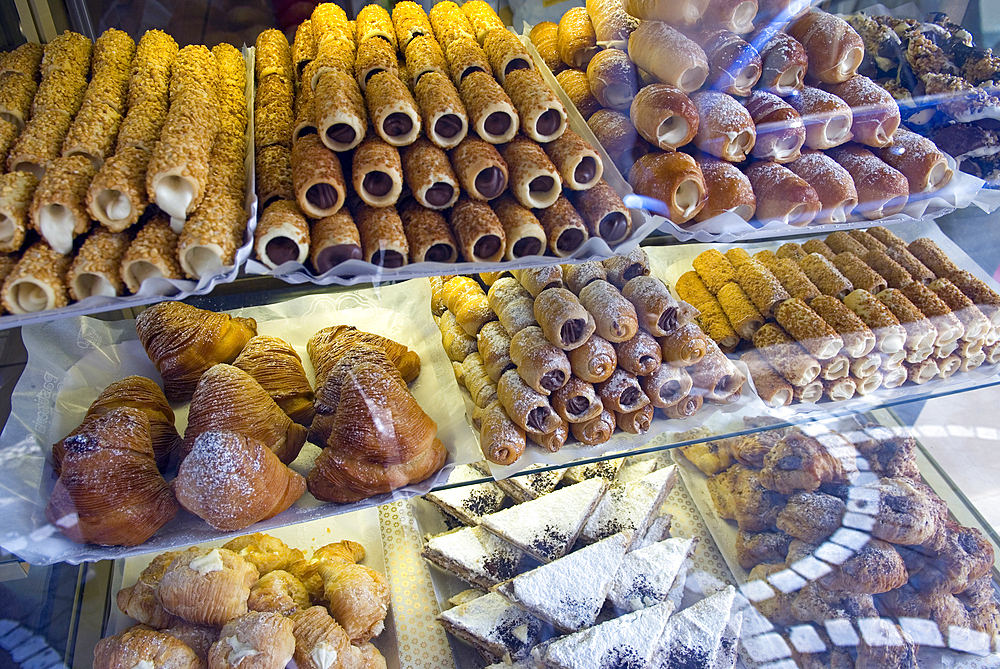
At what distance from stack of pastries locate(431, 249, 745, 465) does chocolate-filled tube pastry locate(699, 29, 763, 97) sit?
406 millimetres

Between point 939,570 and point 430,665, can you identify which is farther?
point 939,570

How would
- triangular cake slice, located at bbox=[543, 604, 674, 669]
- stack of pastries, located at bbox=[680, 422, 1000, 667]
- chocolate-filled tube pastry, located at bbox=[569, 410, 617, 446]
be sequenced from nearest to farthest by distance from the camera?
1. chocolate-filled tube pastry, located at bbox=[569, 410, 617, 446]
2. triangular cake slice, located at bbox=[543, 604, 674, 669]
3. stack of pastries, located at bbox=[680, 422, 1000, 667]

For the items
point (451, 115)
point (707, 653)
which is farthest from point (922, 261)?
point (451, 115)

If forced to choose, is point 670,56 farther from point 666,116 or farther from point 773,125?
point 773,125

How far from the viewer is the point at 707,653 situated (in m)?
1.57

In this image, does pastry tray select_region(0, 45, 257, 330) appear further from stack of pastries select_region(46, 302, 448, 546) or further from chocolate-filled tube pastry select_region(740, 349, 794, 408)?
chocolate-filled tube pastry select_region(740, 349, 794, 408)

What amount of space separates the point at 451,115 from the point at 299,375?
2.33 feet

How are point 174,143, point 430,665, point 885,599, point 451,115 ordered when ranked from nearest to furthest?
point 174,143, point 451,115, point 430,665, point 885,599

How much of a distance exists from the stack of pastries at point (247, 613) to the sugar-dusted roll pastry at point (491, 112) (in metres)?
1.10

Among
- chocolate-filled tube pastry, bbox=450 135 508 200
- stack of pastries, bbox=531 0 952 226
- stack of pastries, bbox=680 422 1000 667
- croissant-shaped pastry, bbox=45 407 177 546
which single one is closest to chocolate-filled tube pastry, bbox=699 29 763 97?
stack of pastries, bbox=531 0 952 226

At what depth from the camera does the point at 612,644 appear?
5.02 feet

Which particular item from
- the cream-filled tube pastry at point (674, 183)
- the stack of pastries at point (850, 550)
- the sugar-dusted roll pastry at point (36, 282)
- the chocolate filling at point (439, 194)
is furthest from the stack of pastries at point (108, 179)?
the stack of pastries at point (850, 550)

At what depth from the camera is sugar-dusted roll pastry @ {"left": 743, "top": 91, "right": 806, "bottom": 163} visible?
1354 millimetres

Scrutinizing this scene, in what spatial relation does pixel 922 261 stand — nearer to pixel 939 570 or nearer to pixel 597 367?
pixel 939 570
